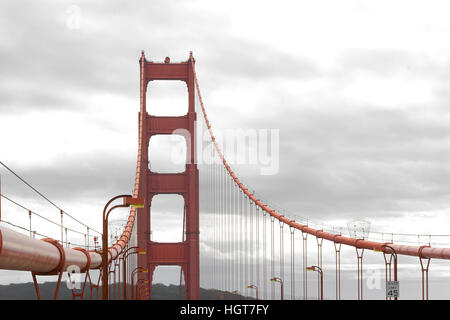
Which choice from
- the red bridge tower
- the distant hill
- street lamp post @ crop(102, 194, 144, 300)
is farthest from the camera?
the distant hill

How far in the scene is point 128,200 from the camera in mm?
23406

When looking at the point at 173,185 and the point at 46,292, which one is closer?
the point at 173,185

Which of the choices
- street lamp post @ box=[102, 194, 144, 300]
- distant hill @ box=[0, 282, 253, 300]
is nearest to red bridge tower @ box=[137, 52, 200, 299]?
street lamp post @ box=[102, 194, 144, 300]

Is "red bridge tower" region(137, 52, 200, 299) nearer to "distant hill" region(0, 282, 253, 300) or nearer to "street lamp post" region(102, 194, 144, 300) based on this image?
"street lamp post" region(102, 194, 144, 300)

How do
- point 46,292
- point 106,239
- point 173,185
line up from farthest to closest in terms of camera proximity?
point 46,292 < point 173,185 < point 106,239

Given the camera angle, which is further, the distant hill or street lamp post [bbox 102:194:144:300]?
the distant hill

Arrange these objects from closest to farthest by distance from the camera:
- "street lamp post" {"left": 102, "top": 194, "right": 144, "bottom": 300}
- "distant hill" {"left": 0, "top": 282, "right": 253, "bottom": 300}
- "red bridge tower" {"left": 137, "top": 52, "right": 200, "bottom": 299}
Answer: "street lamp post" {"left": 102, "top": 194, "right": 144, "bottom": 300}, "red bridge tower" {"left": 137, "top": 52, "right": 200, "bottom": 299}, "distant hill" {"left": 0, "top": 282, "right": 253, "bottom": 300}

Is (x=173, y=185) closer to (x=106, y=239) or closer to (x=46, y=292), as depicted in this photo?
(x=106, y=239)

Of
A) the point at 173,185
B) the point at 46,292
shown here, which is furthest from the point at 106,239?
the point at 46,292

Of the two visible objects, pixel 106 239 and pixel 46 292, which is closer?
pixel 106 239

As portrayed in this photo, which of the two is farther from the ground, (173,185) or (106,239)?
(173,185)

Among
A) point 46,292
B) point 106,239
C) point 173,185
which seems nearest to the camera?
point 106,239
